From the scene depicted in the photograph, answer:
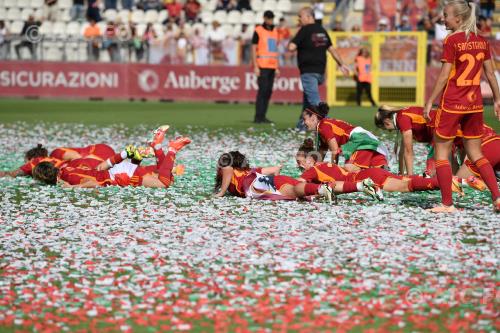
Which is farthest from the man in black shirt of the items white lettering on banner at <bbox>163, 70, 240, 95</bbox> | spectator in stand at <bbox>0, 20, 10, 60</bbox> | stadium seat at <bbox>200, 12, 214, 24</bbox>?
spectator in stand at <bbox>0, 20, 10, 60</bbox>

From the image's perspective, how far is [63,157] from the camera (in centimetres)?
1364

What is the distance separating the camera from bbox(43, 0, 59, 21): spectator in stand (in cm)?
3706

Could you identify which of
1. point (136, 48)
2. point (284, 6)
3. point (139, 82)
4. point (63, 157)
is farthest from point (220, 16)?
point (63, 157)

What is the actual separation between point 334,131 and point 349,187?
1543mm

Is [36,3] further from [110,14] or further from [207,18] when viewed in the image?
[207,18]

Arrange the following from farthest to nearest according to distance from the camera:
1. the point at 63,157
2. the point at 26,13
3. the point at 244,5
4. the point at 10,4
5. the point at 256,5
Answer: the point at 10,4, the point at 26,13, the point at 256,5, the point at 244,5, the point at 63,157

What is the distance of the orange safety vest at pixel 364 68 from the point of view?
2800cm

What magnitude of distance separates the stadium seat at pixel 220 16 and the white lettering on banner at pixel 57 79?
3.89 metres

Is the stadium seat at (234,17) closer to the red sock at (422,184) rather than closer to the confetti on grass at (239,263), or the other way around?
the confetti on grass at (239,263)

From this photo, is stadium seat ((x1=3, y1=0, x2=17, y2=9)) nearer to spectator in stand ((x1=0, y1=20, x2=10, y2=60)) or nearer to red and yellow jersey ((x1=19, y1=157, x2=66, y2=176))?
spectator in stand ((x1=0, y1=20, x2=10, y2=60))

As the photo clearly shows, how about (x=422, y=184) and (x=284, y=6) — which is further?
(x=284, y=6)

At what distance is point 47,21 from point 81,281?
100 ft

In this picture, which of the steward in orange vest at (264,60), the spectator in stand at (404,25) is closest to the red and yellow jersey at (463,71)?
the steward in orange vest at (264,60)

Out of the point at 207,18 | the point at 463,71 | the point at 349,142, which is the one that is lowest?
the point at 349,142
